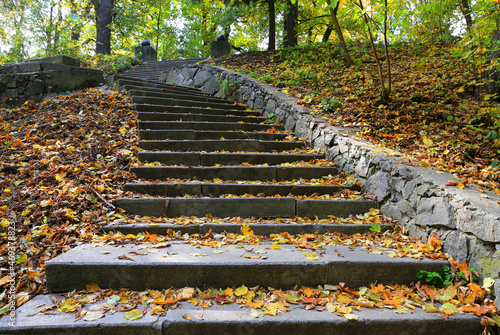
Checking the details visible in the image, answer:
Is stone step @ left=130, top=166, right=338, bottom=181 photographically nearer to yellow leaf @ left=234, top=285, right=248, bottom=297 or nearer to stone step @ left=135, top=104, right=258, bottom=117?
yellow leaf @ left=234, top=285, right=248, bottom=297

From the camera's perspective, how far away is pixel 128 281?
1.89 m

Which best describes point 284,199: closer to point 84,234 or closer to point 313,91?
point 84,234

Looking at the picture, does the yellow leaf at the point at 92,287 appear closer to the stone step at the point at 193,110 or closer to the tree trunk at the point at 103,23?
the stone step at the point at 193,110

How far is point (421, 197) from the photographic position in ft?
8.19

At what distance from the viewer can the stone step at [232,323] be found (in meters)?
1.52

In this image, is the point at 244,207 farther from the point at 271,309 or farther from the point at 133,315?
the point at 133,315

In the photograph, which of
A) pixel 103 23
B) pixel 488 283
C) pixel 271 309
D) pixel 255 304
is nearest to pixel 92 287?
pixel 255 304

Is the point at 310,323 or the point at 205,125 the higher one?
the point at 205,125

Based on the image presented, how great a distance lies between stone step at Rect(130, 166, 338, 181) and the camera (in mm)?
3475

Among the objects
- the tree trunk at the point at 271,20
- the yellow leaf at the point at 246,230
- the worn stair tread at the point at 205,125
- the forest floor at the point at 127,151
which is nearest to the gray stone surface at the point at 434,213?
the forest floor at the point at 127,151

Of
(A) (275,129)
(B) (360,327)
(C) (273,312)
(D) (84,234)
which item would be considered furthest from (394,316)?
(A) (275,129)

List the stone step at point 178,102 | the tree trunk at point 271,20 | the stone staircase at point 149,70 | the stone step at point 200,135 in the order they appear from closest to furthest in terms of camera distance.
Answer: the stone step at point 200,135 < the stone step at point 178,102 < the stone staircase at point 149,70 < the tree trunk at point 271,20

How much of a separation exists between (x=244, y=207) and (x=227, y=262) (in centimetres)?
101

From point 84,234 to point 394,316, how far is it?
7.75ft
